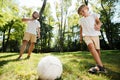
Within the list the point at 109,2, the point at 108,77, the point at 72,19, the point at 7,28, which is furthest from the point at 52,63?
the point at 72,19

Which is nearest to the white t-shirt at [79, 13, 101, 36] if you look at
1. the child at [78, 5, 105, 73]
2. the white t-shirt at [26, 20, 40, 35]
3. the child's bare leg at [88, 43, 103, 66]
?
the child at [78, 5, 105, 73]

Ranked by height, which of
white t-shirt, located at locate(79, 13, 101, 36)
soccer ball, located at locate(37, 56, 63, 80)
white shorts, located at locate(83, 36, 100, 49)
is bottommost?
soccer ball, located at locate(37, 56, 63, 80)

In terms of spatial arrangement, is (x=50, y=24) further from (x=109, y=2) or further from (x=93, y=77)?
(x=93, y=77)

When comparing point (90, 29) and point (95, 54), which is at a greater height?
point (90, 29)

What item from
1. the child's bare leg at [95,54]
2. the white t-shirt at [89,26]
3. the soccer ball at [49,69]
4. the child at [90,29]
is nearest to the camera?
the soccer ball at [49,69]

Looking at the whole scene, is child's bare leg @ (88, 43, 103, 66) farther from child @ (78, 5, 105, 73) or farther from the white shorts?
the white shorts

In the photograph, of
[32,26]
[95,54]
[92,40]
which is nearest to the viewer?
[95,54]

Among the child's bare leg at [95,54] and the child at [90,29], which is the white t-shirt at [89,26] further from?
the child's bare leg at [95,54]

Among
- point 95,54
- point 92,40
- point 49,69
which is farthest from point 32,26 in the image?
point 49,69

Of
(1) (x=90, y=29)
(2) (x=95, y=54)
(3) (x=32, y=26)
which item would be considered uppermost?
(3) (x=32, y=26)

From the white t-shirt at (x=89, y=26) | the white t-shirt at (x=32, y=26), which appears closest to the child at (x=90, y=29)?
the white t-shirt at (x=89, y=26)

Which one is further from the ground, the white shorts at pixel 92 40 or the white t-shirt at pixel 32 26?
the white t-shirt at pixel 32 26

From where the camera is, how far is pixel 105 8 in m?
42.6

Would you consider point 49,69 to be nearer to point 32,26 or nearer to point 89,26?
point 89,26
